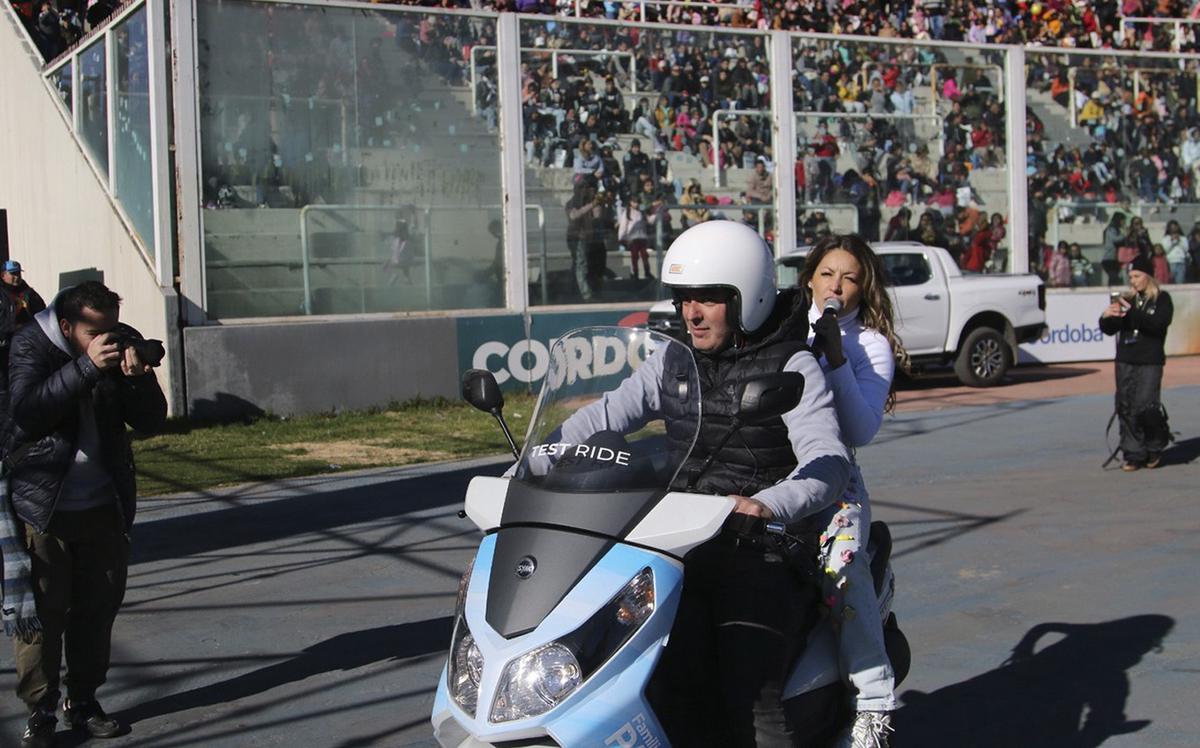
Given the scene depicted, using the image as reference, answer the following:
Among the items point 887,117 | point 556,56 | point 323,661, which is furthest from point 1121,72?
point 323,661

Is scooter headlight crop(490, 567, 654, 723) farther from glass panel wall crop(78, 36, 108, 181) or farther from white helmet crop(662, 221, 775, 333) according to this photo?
glass panel wall crop(78, 36, 108, 181)

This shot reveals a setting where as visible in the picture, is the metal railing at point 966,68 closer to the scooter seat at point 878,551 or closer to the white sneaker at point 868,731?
the scooter seat at point 878,551

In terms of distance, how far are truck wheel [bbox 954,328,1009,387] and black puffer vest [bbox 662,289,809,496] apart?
14.8 meters

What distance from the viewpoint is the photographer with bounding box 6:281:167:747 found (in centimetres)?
514

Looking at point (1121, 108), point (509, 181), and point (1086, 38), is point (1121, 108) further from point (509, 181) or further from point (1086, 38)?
point (509, 181)

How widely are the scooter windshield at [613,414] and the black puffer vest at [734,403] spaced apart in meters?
0.06

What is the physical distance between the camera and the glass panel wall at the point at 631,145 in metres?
18.7

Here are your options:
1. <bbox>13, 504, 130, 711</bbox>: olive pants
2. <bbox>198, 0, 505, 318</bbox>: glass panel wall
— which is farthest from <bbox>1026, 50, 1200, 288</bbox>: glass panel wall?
<bbox>13, 504, 130, 711</bbox>: olive pants

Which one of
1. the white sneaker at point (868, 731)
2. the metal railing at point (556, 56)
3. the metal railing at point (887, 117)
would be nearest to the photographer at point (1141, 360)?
the white sneaker at point (868, 731)

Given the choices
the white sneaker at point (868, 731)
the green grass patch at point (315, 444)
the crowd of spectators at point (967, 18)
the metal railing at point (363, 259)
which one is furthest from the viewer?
the crowd of spectators at point (967, 18)

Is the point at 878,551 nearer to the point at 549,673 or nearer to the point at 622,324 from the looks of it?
the point at 549,673

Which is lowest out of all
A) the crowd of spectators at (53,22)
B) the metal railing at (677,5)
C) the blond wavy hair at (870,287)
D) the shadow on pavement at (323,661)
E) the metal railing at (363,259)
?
the shadow on pavement at (323,661)

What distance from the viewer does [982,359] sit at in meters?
18.4

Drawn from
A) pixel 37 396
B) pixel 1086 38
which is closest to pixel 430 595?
pixel 37 396
